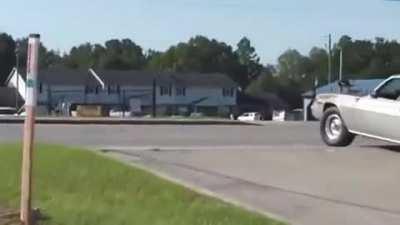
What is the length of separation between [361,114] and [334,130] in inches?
41.2

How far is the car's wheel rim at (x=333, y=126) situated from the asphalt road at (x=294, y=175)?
0.52 metres

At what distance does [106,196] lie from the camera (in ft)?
31.1

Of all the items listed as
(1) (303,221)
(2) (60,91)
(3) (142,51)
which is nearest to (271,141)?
(1) (303,221)

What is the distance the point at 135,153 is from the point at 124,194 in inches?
149

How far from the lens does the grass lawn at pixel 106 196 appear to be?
838 cm

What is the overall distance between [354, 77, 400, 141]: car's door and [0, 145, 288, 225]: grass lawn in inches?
180

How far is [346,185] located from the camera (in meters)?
10.8

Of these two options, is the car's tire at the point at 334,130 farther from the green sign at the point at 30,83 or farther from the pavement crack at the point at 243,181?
the green sign at the point at 30,83

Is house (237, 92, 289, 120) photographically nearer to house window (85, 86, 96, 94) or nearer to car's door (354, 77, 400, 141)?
house window (85, 86, 96, 94)

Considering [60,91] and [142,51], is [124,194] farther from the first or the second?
[142,51]

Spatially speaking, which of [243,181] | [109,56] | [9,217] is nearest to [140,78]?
[109,56]

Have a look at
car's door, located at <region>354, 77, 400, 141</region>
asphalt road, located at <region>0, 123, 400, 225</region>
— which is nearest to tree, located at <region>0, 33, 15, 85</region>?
asphalt road, located at <region>0, 123, 400, 225</region>

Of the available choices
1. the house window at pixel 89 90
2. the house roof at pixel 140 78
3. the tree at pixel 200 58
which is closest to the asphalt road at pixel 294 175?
the house window at pixel 89 90

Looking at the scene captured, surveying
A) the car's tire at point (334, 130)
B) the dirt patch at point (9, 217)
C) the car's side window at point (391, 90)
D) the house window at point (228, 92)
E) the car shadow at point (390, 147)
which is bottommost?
the dirt patch at point (9, 217)
